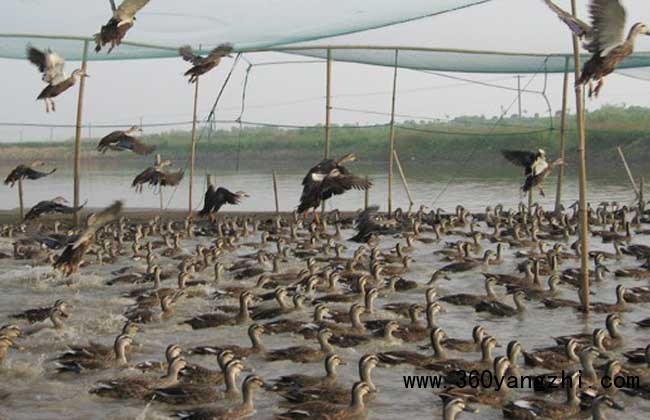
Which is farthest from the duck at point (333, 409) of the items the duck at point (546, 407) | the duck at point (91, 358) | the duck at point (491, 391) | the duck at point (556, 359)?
the duck at point (91, 358)

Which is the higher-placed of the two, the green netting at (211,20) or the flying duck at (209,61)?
the green netting at (211,20)

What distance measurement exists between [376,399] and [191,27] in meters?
8.53

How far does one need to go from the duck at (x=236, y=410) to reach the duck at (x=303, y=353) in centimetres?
128

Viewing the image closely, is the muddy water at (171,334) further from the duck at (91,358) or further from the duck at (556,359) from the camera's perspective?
the duck at (556,359)

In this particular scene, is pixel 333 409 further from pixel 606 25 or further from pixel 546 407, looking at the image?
pixel 606 25

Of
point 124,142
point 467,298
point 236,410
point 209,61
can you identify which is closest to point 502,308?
point 467,298

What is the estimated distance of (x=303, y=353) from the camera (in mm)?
9539

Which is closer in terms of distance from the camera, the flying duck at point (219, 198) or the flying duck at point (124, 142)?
the flying duck at point (124, 142)

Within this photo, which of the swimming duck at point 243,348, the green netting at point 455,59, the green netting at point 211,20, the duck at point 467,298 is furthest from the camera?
the green netting at point 455,59

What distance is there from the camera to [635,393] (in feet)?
26.7

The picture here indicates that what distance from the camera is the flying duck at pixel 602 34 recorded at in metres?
9.30

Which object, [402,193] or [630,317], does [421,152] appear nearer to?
[402,193]

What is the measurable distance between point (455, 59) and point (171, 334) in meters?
10.2

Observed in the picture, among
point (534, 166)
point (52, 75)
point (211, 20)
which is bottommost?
point (534, 166)
